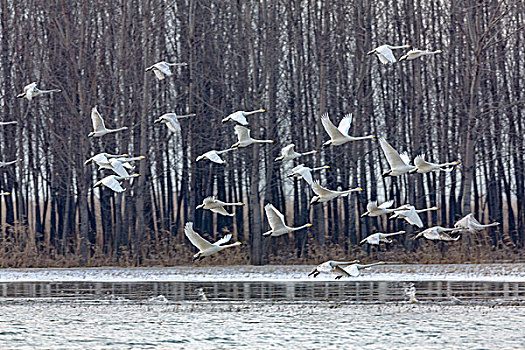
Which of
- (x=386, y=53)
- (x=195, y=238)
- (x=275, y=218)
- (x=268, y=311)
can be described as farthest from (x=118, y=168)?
(x=386, y=53)

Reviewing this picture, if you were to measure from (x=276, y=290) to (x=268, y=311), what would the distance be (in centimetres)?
405

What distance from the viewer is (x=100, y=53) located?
32250 mm

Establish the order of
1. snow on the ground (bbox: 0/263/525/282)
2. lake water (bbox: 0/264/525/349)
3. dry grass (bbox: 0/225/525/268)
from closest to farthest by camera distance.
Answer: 1. lake water (bbox: 0/264/525/349)
2. snow on the ground (bbox: 0/263/525/282)
3. dry grass (bbox: 0/225/525/268)

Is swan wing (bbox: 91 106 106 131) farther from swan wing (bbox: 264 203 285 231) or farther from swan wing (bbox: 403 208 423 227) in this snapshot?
swan wing (bbox: 403 208 423 227)

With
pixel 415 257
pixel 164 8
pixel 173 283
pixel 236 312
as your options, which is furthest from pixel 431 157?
pixel 236 312

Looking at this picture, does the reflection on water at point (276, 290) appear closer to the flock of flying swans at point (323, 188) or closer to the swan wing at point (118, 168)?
the flock of flying swans at point (323, 188)

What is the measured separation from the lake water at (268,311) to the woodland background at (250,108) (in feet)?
20.9

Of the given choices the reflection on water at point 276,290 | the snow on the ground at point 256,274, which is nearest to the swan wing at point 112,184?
the reflection on water at point 276,290

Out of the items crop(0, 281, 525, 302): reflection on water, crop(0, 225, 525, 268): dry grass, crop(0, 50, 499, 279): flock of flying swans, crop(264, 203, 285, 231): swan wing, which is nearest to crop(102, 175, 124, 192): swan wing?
crop(0, 50, 499, 279): flock of flying swans

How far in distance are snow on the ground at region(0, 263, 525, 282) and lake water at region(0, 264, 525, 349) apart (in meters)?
0.05

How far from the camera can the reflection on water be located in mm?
17875

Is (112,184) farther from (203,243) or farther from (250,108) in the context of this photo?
(250,108)

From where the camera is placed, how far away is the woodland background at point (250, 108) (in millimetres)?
30391

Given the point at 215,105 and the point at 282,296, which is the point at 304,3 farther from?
the point at 282,296
